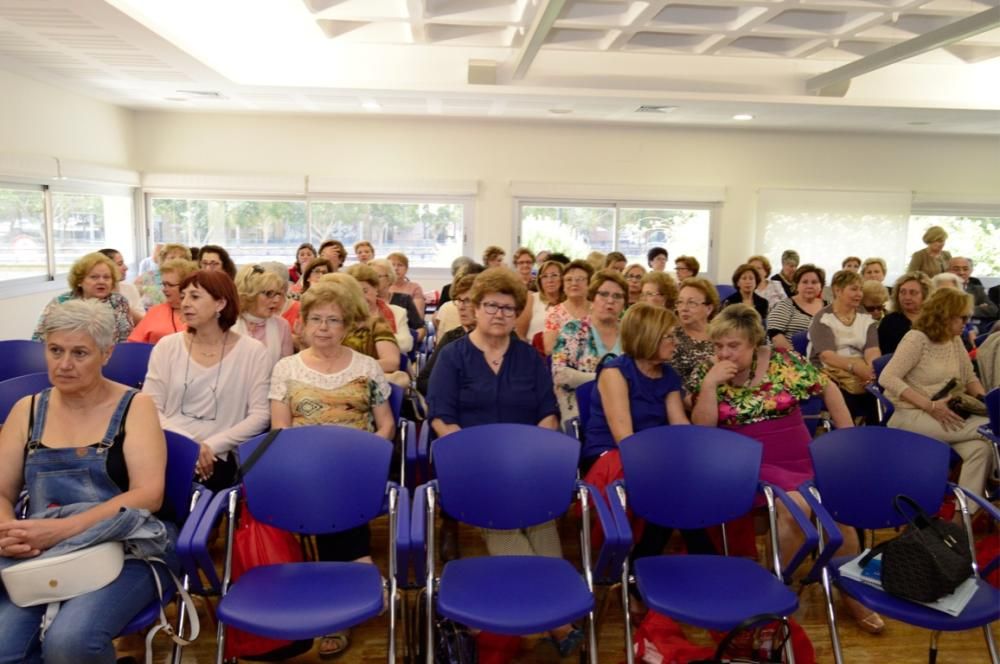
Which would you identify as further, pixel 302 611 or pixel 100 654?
pixel 302 611

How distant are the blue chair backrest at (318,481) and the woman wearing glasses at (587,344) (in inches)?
60.1

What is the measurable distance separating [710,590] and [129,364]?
299 centimetres

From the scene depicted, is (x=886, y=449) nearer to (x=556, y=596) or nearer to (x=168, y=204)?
(x=556, y=596)

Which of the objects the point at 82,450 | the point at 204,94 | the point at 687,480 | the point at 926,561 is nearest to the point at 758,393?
the point at 687,480

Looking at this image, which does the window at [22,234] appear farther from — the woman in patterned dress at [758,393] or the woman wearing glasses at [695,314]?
the woman in patterned dress at [758,393]

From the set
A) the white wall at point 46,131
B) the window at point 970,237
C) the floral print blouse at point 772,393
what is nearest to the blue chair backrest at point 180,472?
the floral print blouse at point 772,393

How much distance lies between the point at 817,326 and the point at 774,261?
5498 mm

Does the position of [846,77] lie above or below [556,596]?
above

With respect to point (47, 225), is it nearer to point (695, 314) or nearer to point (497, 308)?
point (497, 308)

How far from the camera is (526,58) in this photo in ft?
20.7

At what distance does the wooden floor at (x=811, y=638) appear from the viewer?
8.95ft

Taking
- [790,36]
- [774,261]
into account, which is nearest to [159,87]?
[790,36]

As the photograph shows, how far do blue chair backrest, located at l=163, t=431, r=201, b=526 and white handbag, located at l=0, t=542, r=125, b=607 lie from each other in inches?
13.3

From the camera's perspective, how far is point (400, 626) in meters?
2.90
